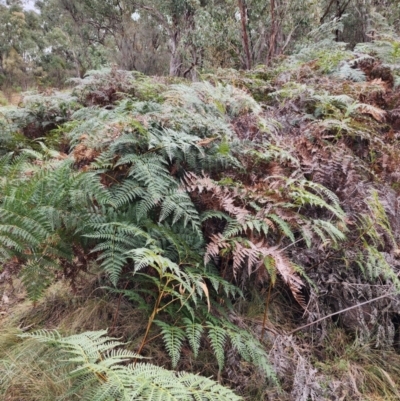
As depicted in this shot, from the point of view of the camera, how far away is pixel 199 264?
5.32ft

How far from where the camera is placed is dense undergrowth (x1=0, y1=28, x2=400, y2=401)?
4.75 feet

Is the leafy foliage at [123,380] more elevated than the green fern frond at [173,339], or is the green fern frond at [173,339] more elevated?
the leafy foliage at [123,380]

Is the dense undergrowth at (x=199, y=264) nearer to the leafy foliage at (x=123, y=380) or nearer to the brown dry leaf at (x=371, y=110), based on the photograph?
the leafy foliage at (x=123, y=380)

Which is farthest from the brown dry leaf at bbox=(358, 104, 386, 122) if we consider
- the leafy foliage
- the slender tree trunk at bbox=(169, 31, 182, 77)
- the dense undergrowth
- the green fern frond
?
the slender tree trunk at bbox=(169, 31, 182, 77)

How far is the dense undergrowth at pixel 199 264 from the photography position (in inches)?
57.1

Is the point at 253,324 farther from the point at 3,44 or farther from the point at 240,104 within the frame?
the point at 3,44

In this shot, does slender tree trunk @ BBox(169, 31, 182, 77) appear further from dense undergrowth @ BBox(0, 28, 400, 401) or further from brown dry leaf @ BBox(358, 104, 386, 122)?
dense undergrowth @ BBox(0, 28, 400, 401)

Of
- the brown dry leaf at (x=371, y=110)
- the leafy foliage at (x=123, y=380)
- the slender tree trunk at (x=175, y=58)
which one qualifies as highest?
the slender tree trunk at (x=175, y=58)

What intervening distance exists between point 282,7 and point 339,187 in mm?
5643

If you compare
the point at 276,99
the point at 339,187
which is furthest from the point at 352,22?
the point at 339,187

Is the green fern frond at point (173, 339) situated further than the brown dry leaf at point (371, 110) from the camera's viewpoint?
No

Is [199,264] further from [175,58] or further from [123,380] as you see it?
[175,58]

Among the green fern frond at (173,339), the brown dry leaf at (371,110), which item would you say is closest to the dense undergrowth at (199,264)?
the green fern frond at (173,339)

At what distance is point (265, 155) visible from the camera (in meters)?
2.15
